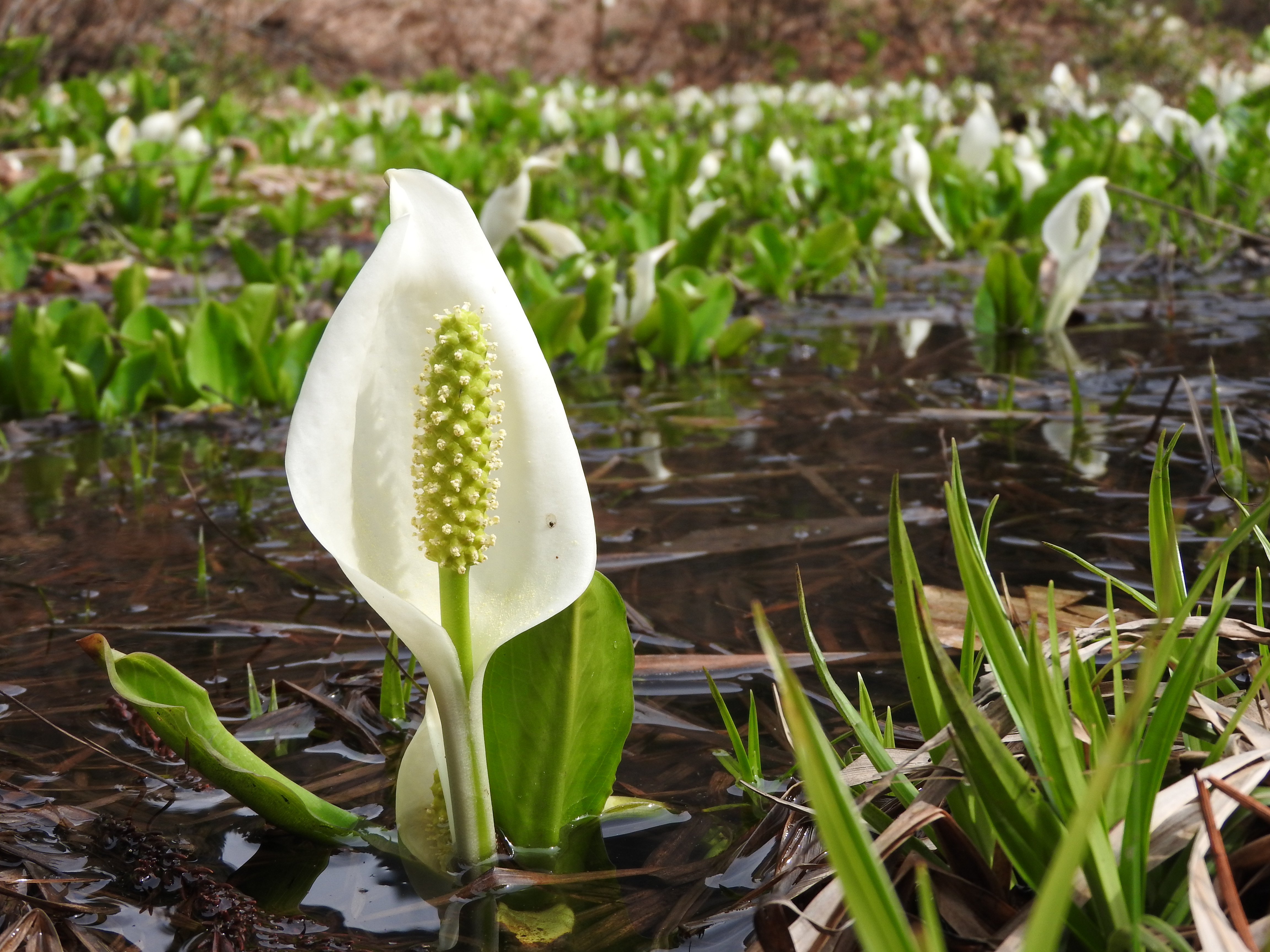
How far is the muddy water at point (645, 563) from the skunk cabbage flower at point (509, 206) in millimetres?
519

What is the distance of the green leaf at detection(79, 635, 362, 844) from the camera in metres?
0.95

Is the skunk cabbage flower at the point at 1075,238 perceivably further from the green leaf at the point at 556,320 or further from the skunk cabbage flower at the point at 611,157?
the skunk cabbage flower at the point at 611,157

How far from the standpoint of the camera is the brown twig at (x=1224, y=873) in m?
0.71

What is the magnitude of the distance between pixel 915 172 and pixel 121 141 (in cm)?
359

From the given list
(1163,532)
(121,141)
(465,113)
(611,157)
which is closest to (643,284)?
(1163,532)

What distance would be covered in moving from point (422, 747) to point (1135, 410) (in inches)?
75.8

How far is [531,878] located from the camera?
3.27 feet

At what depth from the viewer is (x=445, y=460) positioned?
0.83m

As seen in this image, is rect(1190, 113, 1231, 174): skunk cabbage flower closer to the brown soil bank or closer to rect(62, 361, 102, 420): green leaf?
rect(62, 361, 102, 420): green leaf

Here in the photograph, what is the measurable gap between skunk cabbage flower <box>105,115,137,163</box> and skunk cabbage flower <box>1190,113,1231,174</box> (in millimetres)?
4411

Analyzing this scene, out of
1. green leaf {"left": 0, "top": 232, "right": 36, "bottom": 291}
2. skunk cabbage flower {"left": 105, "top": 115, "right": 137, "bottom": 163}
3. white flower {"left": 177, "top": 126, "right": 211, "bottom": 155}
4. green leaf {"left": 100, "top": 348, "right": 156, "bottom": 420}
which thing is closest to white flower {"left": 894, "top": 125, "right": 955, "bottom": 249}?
green leaf {"left": 100, "top": 348, "right": 156, "bottom": 420}

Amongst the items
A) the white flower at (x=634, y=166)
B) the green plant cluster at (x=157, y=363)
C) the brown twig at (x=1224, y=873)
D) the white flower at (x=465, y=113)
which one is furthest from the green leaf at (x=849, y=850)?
the white flower at (x=465, y=113)

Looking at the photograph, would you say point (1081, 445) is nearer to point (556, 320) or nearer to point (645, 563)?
point (645, 563)

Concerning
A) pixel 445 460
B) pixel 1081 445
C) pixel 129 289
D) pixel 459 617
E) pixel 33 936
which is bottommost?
pixel 1081 445
